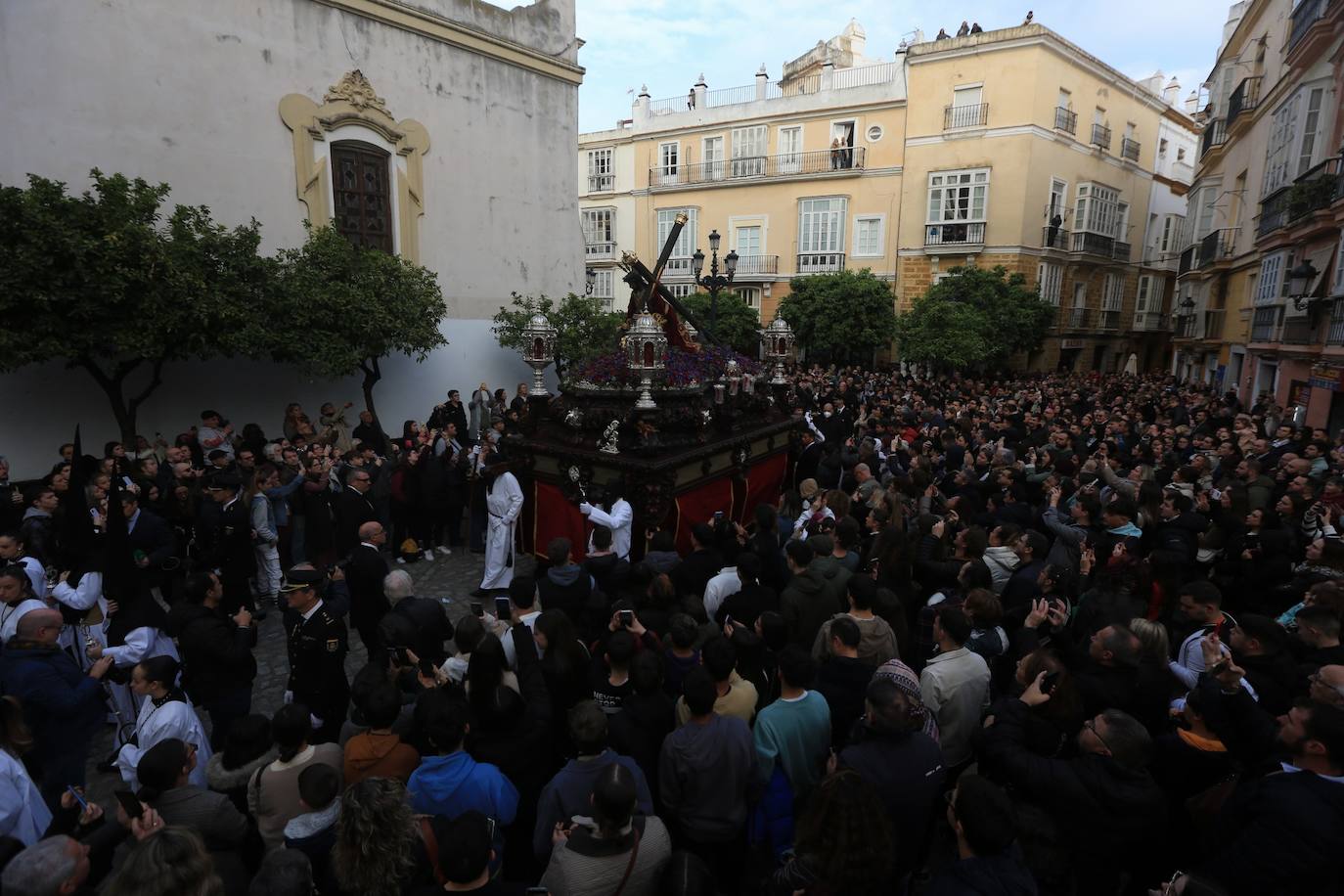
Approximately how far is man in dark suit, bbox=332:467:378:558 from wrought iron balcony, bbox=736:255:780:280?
2599 cm

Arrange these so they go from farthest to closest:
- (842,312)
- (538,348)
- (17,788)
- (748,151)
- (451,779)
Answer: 1. (748,151)
2. (842,312)
3. (538,348)
4. (17,788)
5. (451,779)

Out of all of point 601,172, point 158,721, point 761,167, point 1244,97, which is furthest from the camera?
point 601,172

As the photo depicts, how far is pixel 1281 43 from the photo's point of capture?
1723 centimetres

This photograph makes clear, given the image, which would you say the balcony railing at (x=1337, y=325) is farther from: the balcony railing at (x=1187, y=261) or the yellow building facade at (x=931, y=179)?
the yellow building facade at (x=931, y=179)

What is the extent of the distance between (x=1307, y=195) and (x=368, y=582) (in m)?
17.4

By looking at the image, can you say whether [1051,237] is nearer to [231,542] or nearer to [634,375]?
[634,375]

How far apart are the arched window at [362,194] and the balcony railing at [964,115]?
852 inches

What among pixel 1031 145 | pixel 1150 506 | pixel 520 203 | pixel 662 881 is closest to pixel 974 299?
pixel 1031 145

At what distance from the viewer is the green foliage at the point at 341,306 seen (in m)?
11.4

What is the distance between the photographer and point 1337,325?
38.0ft

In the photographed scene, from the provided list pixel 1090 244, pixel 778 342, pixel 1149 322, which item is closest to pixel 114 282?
pixel 778 342

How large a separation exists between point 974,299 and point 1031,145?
21.1 feet

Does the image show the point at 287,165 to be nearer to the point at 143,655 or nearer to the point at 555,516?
the point at 555,516

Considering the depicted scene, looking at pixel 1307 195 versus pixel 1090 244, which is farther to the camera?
pixel 1090 244
